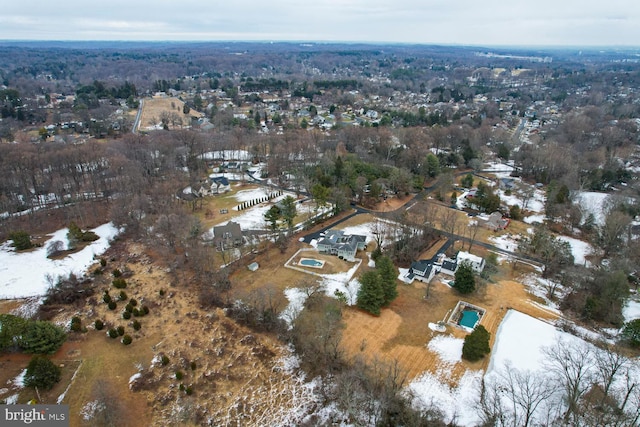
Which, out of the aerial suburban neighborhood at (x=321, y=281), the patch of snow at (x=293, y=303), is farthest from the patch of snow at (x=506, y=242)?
the patch of snow at (x=293, y=303)

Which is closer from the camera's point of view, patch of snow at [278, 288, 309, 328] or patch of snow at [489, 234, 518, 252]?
patch of snow at [278, 288, 309, 328]

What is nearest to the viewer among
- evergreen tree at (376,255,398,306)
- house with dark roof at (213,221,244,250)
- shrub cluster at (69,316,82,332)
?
shrub cluster at (69,316,82,332)

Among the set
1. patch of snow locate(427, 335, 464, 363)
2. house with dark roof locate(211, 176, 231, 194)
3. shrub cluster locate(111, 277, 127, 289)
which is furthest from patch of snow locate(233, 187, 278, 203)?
patch of snow locate(427, 335, 464, 363)

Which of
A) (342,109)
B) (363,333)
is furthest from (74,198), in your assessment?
(342,109)

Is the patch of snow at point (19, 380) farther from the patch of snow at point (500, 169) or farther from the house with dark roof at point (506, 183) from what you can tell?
the patch of snow at point (500, 169)

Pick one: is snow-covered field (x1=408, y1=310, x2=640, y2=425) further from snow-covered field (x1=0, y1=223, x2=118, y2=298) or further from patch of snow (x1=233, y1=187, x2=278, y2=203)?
patch of snow (x1=233, y1=187, x2=278, y2=203)
